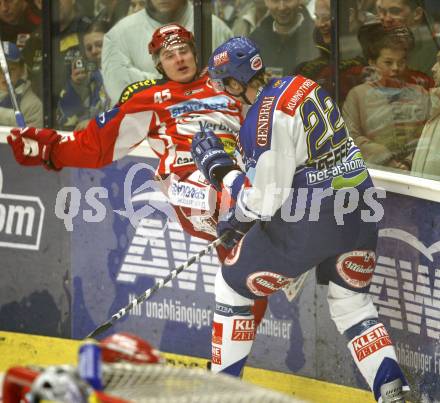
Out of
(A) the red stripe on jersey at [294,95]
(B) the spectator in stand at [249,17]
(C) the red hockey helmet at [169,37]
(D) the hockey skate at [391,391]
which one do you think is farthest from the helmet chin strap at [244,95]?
(D) the hockey skate at [391,391]

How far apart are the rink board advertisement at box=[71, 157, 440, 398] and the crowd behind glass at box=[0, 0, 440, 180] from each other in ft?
1.14

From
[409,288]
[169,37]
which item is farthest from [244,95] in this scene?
[409,288]

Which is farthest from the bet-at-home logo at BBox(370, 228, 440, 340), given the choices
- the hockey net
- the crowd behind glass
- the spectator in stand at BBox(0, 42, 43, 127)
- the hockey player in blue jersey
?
the spectator in stand at BBox(0, 42, 43, 127)

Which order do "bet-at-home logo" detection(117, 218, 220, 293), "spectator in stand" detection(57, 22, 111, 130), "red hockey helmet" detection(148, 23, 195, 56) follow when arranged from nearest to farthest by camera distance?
"red hockey helmet" detection(148, 23, 195, 56) < "bet-at-home logo" detection(117, 218, 220, 293) < "spectator in stand" detection(57, 22, 111, 130)

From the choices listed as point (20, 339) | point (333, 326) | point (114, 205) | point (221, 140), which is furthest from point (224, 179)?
point (20, 339)

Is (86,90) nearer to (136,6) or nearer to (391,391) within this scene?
(136,6)

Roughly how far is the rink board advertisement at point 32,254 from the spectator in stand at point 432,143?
187 cm

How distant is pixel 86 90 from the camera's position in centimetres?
634

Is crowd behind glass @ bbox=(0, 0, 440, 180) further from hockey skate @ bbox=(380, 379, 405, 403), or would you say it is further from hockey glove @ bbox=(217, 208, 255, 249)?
hockey skate @ bbox=(380, 379, 405, 403)

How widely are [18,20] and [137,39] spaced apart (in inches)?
30.4

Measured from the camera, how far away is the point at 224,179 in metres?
4.93

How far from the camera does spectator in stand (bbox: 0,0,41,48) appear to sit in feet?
21.2

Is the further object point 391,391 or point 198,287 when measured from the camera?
point 198,287

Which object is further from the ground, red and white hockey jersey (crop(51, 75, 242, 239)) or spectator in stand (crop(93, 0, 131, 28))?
spectator in stand (crop(93, 0, 131, 28))
